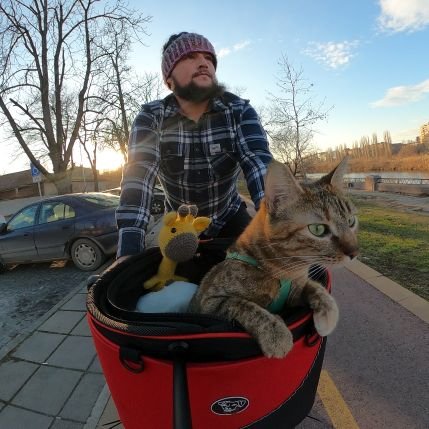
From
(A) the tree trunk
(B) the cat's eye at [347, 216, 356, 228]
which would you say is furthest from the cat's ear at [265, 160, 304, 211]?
(A) the tree trunk

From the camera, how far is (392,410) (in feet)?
7.72

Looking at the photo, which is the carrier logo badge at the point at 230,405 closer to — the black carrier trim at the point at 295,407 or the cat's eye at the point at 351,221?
the black carrier trim at the point at 295,407

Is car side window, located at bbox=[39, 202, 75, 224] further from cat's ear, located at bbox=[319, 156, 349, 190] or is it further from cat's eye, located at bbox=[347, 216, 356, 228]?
cat's eye, located at bbox=[347, 216, 356, 228]

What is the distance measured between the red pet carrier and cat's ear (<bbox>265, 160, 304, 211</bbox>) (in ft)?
1.62

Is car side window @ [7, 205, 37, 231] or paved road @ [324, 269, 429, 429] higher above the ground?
car side window @ [7, 205, 37, 231]

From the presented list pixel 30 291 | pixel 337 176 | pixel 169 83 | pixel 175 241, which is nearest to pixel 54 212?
pixel 30 291

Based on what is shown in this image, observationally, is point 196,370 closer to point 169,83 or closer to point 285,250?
point 285,250

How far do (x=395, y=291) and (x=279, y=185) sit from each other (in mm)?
3680

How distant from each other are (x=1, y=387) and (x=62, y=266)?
555cm

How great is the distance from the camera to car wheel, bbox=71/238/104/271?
753 cm

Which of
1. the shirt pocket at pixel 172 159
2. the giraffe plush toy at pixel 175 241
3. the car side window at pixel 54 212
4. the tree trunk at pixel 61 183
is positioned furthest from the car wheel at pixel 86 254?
the tree trunk at pixel 61 183

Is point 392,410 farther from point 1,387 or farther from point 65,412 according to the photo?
point 1,387

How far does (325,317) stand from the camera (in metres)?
1.17

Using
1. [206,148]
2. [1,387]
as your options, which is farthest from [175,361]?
[1,387]
